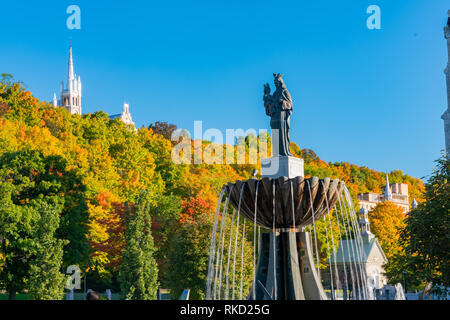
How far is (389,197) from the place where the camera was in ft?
405

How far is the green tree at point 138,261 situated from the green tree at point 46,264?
4149 mm

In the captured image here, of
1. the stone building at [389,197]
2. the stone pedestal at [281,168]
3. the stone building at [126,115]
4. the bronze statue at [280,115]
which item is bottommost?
the stone pedestal at [281,168]

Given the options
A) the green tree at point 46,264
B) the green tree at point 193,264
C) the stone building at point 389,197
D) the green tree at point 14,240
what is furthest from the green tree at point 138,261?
the stone building at point 389,197

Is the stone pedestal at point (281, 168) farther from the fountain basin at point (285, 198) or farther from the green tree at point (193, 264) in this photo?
the green tree at point (193, 264)

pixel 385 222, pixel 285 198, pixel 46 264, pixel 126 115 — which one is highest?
pixel 126 115

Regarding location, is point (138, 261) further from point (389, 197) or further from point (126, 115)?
point (126, 115)

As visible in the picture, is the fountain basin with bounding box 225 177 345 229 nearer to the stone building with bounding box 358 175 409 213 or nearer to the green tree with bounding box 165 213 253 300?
the green tree with bounding box 165 213 253 300

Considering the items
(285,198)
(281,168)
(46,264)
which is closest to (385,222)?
(46,264)

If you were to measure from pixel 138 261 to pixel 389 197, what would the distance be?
306 feet

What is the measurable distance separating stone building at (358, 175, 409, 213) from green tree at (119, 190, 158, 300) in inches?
3035

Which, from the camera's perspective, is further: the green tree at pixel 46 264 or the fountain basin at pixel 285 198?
the green tree at pixel 46 264

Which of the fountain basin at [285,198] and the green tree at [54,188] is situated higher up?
the green tree at [54,188]

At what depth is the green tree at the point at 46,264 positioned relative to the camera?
3500 centimetres
